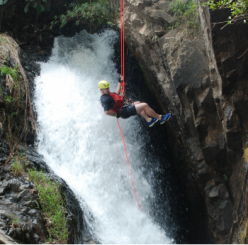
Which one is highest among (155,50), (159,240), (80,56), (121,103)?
(80,56)

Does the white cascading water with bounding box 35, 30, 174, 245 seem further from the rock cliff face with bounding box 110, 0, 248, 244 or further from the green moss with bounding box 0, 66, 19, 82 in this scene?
the rock cliff face with bounding box 110, 0, 248, 244

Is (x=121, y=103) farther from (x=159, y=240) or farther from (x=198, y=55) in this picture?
(x=159, y=240)

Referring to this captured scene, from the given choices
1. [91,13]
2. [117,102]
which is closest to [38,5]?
[91,13]

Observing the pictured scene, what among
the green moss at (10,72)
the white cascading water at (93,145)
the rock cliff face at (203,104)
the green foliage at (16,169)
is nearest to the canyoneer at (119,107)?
the rock cliff face at (203,104)

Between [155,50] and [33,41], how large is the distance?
458 cm

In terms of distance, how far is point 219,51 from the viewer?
15.2 ft

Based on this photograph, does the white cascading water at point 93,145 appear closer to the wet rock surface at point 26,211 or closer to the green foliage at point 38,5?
the wet rock surface at point 26,211

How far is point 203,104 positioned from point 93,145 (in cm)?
307

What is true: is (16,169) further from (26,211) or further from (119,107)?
(119,107)

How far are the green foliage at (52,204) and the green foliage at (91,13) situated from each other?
536 centimetres

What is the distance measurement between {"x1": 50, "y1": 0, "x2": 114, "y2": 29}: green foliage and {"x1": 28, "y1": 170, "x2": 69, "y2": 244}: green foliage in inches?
211

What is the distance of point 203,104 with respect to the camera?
18.4 feet

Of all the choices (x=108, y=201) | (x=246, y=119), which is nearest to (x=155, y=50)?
(x=246, y=119)

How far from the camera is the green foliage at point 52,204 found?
12.8ft
